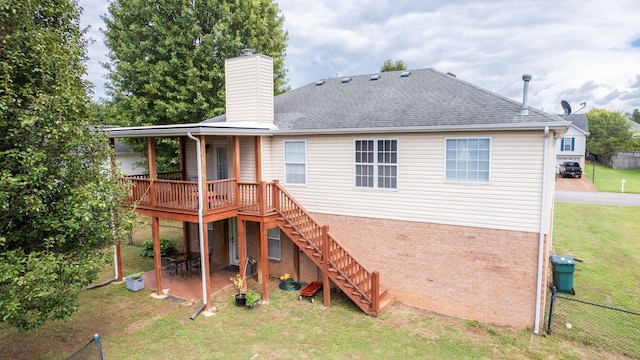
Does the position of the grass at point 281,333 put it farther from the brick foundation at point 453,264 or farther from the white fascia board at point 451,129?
the white fascia board at point 451,129

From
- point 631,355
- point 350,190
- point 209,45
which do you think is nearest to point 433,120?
point 350,190

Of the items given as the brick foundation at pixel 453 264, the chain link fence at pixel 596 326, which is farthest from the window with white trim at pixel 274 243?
the chain link fence at pixel 596 326

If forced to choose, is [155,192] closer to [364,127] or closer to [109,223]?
[109,223]

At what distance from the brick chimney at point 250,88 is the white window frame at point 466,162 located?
6.55 m

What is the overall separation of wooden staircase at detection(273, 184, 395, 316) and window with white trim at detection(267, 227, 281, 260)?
1.95 m

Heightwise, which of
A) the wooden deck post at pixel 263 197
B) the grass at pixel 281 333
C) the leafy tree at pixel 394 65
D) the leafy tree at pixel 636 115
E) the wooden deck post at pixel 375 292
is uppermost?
the leafy tree at pixel 636 115

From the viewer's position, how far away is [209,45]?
19.8 meters

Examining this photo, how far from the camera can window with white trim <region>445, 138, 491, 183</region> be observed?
9547 millimetres

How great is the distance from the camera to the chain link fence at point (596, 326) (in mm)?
8555

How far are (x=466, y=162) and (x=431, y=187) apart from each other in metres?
1.19

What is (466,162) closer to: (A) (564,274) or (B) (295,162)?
(A) (564,274)

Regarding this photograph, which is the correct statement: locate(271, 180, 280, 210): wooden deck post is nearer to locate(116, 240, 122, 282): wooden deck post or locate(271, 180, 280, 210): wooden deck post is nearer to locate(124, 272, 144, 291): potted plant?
locate(124, 272, 144, 291): potted plant

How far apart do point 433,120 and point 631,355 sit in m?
7.17

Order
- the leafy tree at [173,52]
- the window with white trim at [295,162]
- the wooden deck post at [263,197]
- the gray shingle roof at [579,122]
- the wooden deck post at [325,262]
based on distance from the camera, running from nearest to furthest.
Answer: the wooden deck post at [325,262]
the wooden deck post at [263,197]
the window with white trim at [295,162]
the leafy tree at [173,52]
the gray shingle roof at [579,122]
